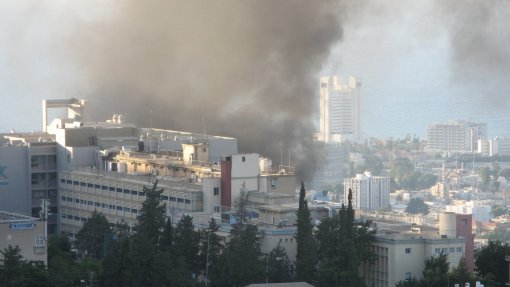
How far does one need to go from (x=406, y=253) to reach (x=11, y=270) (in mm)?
7128

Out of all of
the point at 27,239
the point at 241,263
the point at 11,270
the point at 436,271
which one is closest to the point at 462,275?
the point at 436,271

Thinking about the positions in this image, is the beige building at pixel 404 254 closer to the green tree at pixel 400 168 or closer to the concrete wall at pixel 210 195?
the concrete wall at pixel 210 195

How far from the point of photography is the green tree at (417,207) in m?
66.3

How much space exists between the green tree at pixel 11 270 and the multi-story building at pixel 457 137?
64383mm

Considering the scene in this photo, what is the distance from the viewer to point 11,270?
87.0ft

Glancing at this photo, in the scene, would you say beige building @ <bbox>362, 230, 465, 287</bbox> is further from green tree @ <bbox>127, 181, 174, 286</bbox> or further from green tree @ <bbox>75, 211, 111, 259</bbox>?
green tree @ <bbox>75, 211, 111, 259</bbox>

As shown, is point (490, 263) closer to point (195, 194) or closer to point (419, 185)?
point (195, 194)

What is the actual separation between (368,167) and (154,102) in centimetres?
3697

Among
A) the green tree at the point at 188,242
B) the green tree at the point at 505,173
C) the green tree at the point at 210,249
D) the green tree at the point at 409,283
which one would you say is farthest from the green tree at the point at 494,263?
the green tree at the point at 505,173

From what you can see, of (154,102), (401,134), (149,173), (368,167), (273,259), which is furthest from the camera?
(401,134)

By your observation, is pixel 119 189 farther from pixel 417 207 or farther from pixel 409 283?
pixel 417 207

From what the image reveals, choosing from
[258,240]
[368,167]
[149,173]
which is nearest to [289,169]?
[149,173]

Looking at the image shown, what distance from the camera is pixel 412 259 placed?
29.7 metres

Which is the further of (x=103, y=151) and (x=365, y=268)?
(x=103, y=151)
